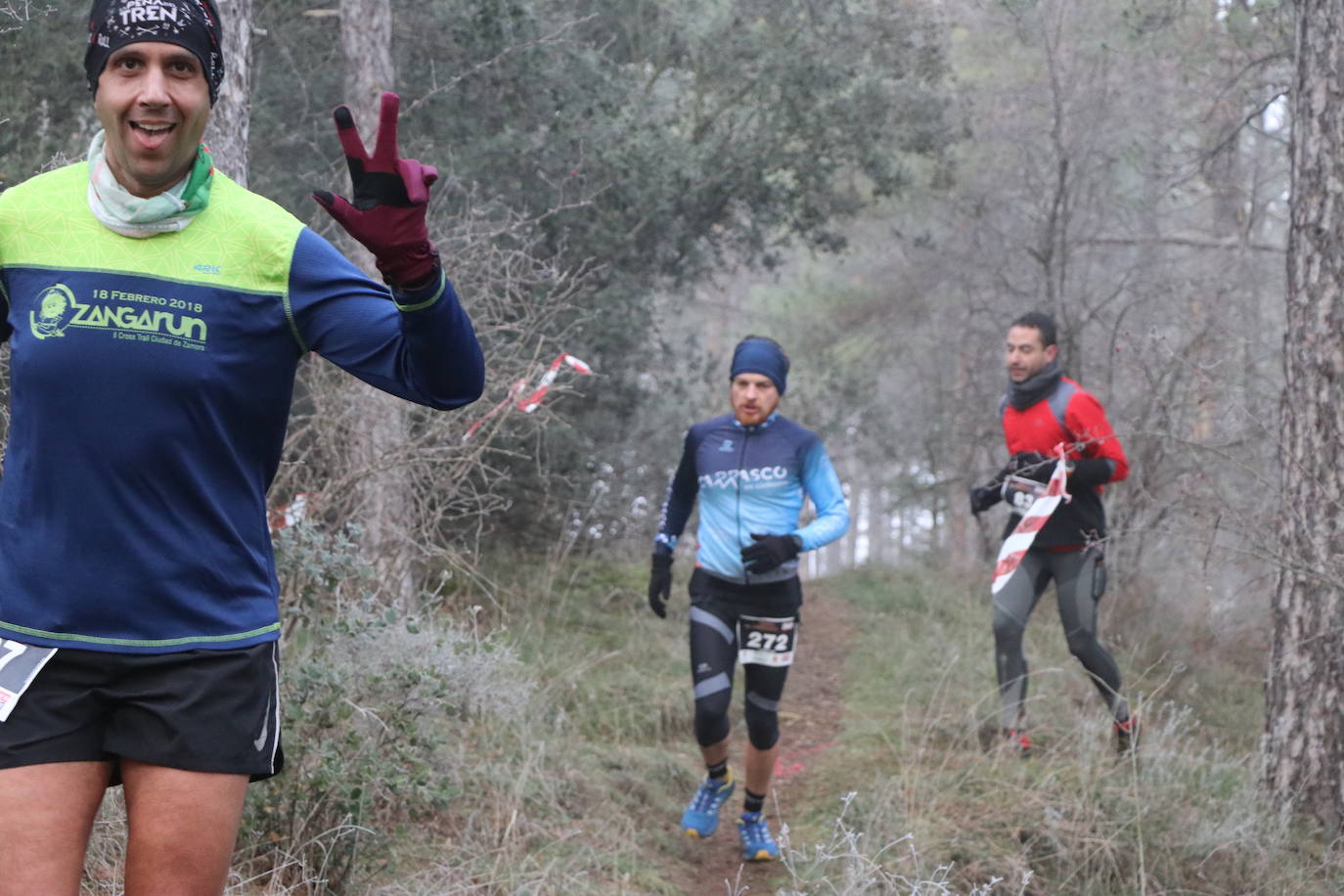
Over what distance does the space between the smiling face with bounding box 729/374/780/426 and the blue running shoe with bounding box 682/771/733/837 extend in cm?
159

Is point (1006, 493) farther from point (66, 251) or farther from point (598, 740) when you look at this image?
point (66, 251)

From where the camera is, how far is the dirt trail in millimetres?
5590

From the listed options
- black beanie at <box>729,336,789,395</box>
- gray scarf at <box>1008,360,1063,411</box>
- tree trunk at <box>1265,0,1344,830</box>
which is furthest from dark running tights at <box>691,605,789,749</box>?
tree trunk at <box>1265,0,1344,830</box>

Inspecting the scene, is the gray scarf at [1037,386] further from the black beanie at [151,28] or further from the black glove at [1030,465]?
the black beanie at [151,28]

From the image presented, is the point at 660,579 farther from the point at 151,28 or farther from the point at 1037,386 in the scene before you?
the point at 151,28

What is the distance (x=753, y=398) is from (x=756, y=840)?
74.8 inches

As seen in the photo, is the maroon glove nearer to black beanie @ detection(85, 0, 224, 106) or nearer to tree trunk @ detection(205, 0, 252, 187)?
black beanie @ detection(85, 0, 224, 106)

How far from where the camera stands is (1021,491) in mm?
6711

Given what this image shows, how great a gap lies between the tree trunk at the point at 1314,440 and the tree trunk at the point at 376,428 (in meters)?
3.86

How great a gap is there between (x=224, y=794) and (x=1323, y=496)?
466 centimetres

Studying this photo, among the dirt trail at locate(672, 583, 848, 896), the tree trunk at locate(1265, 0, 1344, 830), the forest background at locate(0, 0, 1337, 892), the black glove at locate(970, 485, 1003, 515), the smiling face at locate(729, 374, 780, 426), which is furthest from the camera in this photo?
the black glove at locate(970, 485, 1003, 515)

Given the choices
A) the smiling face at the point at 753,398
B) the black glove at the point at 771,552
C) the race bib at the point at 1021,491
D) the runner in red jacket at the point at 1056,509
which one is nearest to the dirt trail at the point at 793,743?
the black glove at the point at 771,552

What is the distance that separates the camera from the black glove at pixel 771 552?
5520mm

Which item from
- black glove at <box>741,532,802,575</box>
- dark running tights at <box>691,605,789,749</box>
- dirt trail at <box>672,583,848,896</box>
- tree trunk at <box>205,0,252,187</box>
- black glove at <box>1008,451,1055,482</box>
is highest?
tree trunk at <box>205,0,252,187</box>
